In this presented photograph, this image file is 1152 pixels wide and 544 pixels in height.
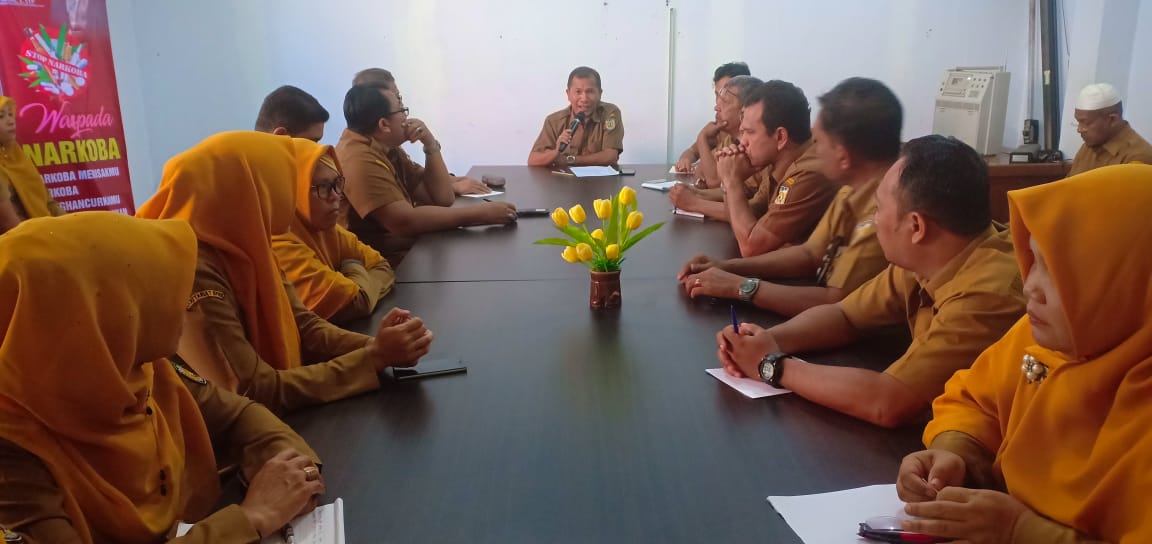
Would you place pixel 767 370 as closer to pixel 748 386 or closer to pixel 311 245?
pixel 748 386

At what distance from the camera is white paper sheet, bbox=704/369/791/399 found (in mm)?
1518

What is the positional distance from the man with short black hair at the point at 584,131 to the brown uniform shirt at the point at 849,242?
8.38ft

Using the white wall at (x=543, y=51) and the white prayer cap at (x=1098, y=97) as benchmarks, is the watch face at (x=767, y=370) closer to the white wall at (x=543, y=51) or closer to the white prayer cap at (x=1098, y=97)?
the white prayer cap at (x=1098, y=97)

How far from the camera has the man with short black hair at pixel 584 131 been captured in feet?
15.9

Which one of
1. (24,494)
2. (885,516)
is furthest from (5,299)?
(885,516)

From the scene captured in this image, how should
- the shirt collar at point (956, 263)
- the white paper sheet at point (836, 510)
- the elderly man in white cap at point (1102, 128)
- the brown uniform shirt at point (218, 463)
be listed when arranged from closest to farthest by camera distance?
the brown uniform shirt at point (218, 463) < the white paper sheet at point (836, 510) < the shirt collar at point (956, 263) < the elderly man in white cap at point (1102, 128)

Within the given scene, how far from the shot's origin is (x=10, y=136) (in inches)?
142

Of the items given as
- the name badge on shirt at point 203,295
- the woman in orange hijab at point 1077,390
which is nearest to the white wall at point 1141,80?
the woman in orange hijab at point 1077,390

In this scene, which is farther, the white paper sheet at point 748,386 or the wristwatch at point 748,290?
the wristwatch at point 748,290

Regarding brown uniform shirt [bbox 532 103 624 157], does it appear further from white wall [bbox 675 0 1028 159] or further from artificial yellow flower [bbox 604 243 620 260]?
artificial yellow flower [bbox 604 243 620 260]

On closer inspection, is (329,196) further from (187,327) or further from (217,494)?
(217,494)

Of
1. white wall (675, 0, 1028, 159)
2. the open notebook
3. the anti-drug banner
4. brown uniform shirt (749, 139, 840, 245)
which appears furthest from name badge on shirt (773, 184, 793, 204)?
the anti-drug banner

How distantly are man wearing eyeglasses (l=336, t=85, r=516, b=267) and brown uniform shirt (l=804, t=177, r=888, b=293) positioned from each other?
49.2 inches

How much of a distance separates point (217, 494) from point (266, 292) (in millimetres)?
503
